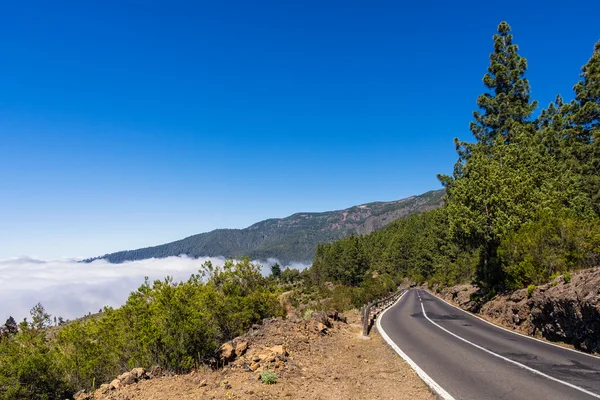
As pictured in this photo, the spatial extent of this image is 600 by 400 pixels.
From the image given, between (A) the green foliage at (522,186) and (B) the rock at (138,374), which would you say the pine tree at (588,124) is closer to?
(A) the green foliage at (522,186)

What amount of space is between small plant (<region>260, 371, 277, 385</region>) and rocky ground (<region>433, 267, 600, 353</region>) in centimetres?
1133

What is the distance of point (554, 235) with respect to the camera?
708 inches

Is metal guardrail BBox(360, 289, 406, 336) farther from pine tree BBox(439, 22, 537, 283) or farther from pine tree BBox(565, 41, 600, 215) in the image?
pine tree BBox(565, 41, 600, 215)

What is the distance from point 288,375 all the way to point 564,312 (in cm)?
1170

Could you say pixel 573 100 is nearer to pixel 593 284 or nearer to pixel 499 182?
pixel 499 182

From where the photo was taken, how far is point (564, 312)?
41.1 ft

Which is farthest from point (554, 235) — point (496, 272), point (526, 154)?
point (526, 154)

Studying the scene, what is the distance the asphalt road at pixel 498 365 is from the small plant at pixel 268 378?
4188 mm

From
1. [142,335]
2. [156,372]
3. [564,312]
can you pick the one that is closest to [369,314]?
[564,312]

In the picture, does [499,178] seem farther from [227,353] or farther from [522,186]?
[227,353]

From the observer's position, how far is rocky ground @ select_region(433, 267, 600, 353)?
36.8 feet

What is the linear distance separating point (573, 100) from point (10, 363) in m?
52.0

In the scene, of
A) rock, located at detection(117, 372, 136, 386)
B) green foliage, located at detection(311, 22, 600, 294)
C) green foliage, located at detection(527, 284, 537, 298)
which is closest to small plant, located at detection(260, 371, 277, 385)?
rock, located at detection(117, 372, 136, 386)

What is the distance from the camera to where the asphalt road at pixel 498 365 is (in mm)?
7488
